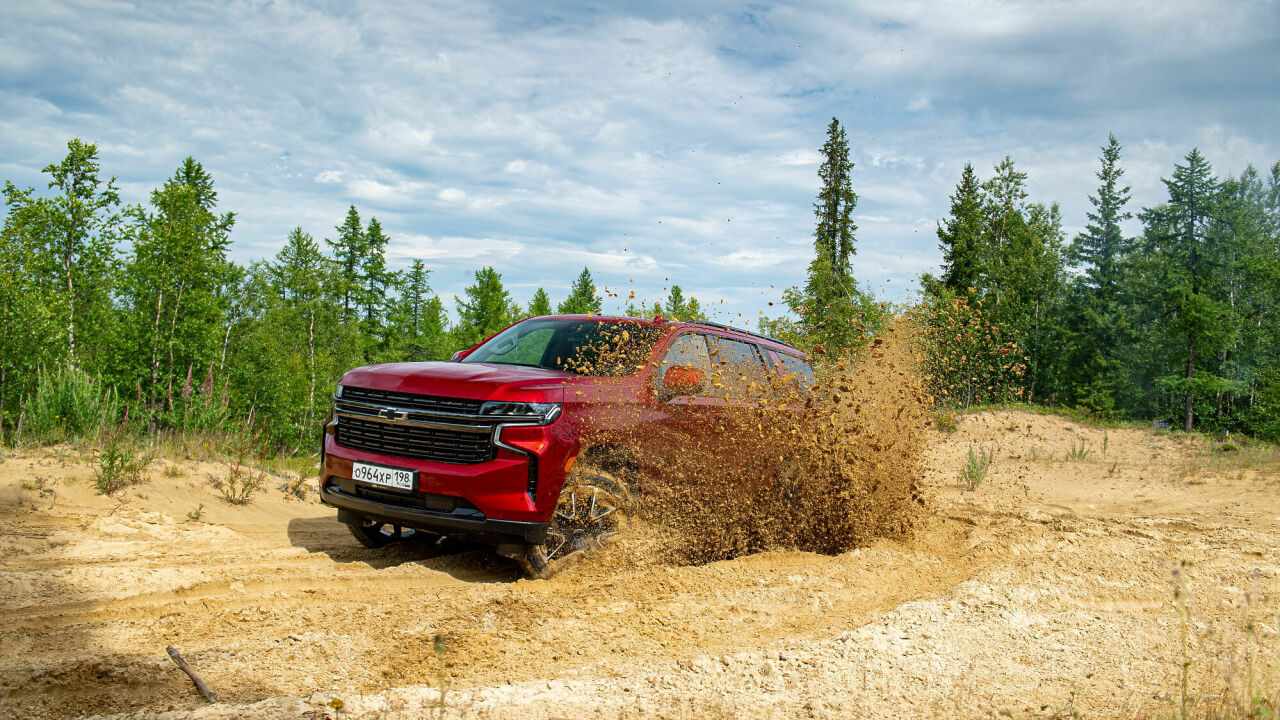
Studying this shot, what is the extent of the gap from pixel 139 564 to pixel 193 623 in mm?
1535

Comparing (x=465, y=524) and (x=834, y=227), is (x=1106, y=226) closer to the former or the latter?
(x=834, y=227)

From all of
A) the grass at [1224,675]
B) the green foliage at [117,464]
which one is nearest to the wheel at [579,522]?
the grass at [1224,675]

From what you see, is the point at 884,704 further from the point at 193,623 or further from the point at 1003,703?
the point at 193,623

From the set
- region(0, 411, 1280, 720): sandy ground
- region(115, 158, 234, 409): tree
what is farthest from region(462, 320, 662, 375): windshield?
region(115, 158, 234, 409): tree

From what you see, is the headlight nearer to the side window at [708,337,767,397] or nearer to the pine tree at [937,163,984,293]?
the side window at [708,337,767,397]

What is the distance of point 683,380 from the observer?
5.70 meters

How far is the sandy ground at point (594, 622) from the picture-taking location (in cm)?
305

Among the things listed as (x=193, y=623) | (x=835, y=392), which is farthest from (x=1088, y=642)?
(x=193, y=623)

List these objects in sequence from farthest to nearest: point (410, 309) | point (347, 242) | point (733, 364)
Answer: point (410, 309), point (347, 242), point (733, 364)

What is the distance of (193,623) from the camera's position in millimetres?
3787

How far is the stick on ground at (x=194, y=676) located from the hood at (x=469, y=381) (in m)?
2.04

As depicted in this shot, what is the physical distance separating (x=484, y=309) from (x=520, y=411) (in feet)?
156

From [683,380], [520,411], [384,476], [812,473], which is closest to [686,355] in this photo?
[683,380]

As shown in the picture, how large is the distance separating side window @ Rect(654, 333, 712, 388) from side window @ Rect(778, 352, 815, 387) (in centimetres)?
103
